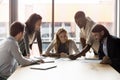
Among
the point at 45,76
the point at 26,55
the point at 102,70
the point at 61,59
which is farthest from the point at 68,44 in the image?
the point at 45,76

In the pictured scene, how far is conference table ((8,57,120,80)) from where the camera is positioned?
9.29 ft

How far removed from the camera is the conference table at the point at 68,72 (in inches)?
111

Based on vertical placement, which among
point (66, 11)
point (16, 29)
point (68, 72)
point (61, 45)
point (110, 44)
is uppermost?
point (66, 11)

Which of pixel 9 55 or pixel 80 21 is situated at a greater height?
pixel 80 21

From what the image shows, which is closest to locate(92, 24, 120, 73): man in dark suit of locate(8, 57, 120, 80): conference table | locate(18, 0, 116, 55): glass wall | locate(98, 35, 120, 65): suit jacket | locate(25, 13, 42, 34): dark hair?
locate(98, 35, 120, 65): suit jacket

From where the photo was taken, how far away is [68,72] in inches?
123

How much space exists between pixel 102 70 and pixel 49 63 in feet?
2.73

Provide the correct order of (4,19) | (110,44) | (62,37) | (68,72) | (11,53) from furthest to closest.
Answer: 1. (4,19)
2. (62,37)
3. (110,44)
4. (11,53)
5. (68,72)

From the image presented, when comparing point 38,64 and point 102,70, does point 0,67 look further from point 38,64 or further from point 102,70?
point 102,70

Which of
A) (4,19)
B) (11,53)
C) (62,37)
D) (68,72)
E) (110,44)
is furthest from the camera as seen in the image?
(4,19)

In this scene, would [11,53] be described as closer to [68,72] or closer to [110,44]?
[68,72]

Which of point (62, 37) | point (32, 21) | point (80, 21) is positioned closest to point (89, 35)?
point (80, 21)

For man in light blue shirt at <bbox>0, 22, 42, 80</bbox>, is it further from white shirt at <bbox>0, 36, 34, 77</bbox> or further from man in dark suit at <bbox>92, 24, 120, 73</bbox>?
man in dark suit at <bbox>92, 24, 120, 73</bbox>

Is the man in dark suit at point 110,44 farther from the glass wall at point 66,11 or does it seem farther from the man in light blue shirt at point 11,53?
the glass wall at point 66,11
